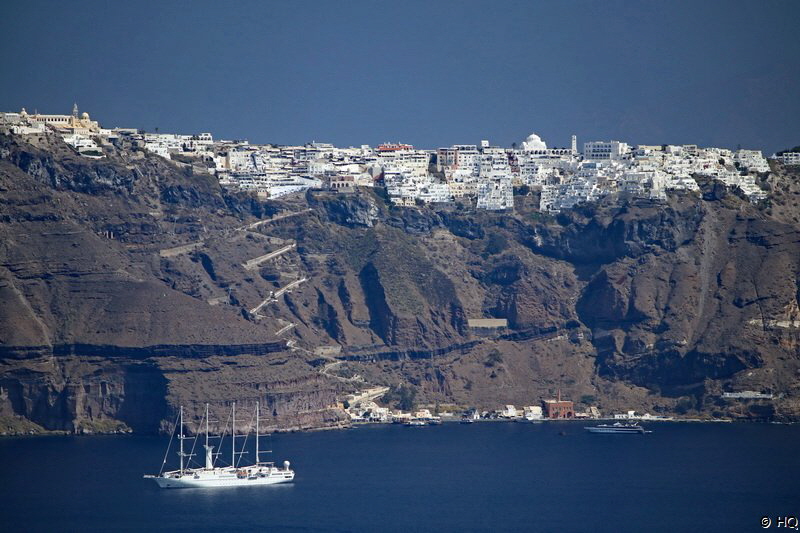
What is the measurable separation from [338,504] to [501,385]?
131ft

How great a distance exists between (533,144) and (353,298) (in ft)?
125

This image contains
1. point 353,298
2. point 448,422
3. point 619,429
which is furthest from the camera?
point 353,298

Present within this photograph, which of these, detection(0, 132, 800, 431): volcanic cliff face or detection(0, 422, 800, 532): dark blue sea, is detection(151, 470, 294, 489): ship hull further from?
detection(0, 132, 800, 431): volcanic cliff face

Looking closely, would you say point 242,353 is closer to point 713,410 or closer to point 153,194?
point 153,194

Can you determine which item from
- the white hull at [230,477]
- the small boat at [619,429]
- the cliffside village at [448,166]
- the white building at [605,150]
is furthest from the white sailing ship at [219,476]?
the white building at [605,150]

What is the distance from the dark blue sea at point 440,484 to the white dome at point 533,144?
50.2 metres

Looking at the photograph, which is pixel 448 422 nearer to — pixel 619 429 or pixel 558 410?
pixel 558 410

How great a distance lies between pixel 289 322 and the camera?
150125 millimetres

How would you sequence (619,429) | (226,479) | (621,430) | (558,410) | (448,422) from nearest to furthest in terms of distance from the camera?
(226,479)
(621,430)
(619,429)
(448,422)
(558,410)

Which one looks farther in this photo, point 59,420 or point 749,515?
point 59,420

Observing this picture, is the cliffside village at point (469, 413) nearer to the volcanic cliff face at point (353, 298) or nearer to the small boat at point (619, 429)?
the volcanic cliff face at point (353, 298)

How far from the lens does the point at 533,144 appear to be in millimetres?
188125

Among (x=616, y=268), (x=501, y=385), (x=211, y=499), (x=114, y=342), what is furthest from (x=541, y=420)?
(x=211, y=499)
